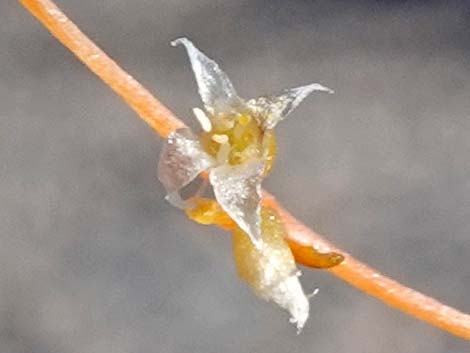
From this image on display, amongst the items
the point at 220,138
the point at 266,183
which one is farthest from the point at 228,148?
→ the point at 266,183

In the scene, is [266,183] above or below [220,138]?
below

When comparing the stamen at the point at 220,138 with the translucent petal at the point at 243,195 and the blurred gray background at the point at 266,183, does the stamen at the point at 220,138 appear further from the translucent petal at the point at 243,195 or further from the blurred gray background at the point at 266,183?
the blurred gray background at the point at 266,183

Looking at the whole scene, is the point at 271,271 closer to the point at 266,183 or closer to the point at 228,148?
the point at 228,148

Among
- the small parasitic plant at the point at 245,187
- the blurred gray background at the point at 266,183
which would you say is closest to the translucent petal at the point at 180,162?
the small parasitic plant at the point at 245,187

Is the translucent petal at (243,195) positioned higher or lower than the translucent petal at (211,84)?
lower

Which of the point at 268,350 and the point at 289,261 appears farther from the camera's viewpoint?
the point at 268,350

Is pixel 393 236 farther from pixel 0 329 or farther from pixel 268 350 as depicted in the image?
pixel 0 329

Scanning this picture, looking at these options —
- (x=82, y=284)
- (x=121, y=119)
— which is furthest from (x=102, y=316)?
(x=121, y=119)
